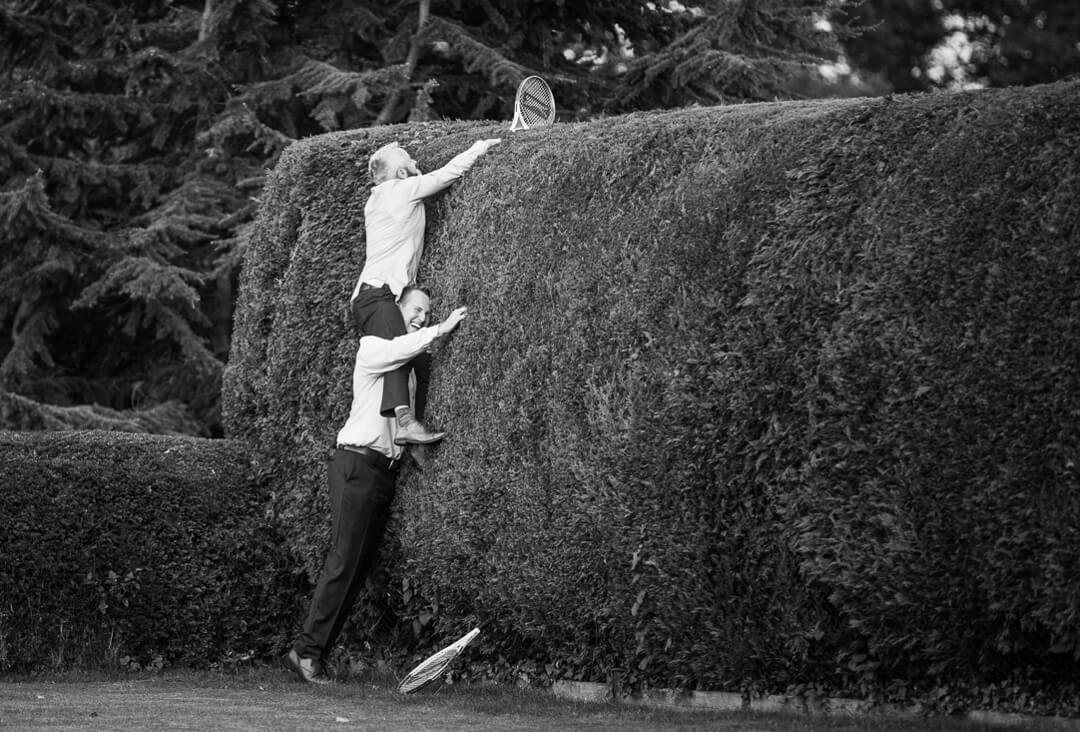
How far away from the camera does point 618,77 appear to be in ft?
56.2

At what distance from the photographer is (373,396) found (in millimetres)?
Result: 9195

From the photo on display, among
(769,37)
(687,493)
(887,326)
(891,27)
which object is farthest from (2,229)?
(891,27)

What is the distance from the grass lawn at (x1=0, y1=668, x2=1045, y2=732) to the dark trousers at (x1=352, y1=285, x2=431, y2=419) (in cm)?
177

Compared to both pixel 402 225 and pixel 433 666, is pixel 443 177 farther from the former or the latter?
pixel 433 666

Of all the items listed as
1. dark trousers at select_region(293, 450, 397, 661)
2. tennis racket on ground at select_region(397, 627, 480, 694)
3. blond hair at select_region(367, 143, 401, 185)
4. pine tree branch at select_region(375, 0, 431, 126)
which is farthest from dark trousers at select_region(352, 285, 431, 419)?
pine tree branch at select_region(375, 0, 431, 126)

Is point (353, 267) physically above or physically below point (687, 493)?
above

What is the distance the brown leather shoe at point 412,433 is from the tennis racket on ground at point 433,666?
122cm

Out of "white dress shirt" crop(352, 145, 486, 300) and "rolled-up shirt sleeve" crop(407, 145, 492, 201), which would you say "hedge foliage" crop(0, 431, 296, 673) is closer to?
"white dress shirt" crop(352, 145, 486, 300)

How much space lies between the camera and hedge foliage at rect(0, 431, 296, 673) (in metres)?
9.49

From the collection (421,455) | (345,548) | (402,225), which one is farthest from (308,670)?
(402,225)

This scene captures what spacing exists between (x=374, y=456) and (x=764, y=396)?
320 centimetres

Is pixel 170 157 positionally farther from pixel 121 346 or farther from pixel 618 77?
pixel 618 77

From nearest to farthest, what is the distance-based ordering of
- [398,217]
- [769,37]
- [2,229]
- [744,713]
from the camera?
[744,713]
[398,217]
[2,229]
[769,37]

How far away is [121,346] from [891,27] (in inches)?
839
